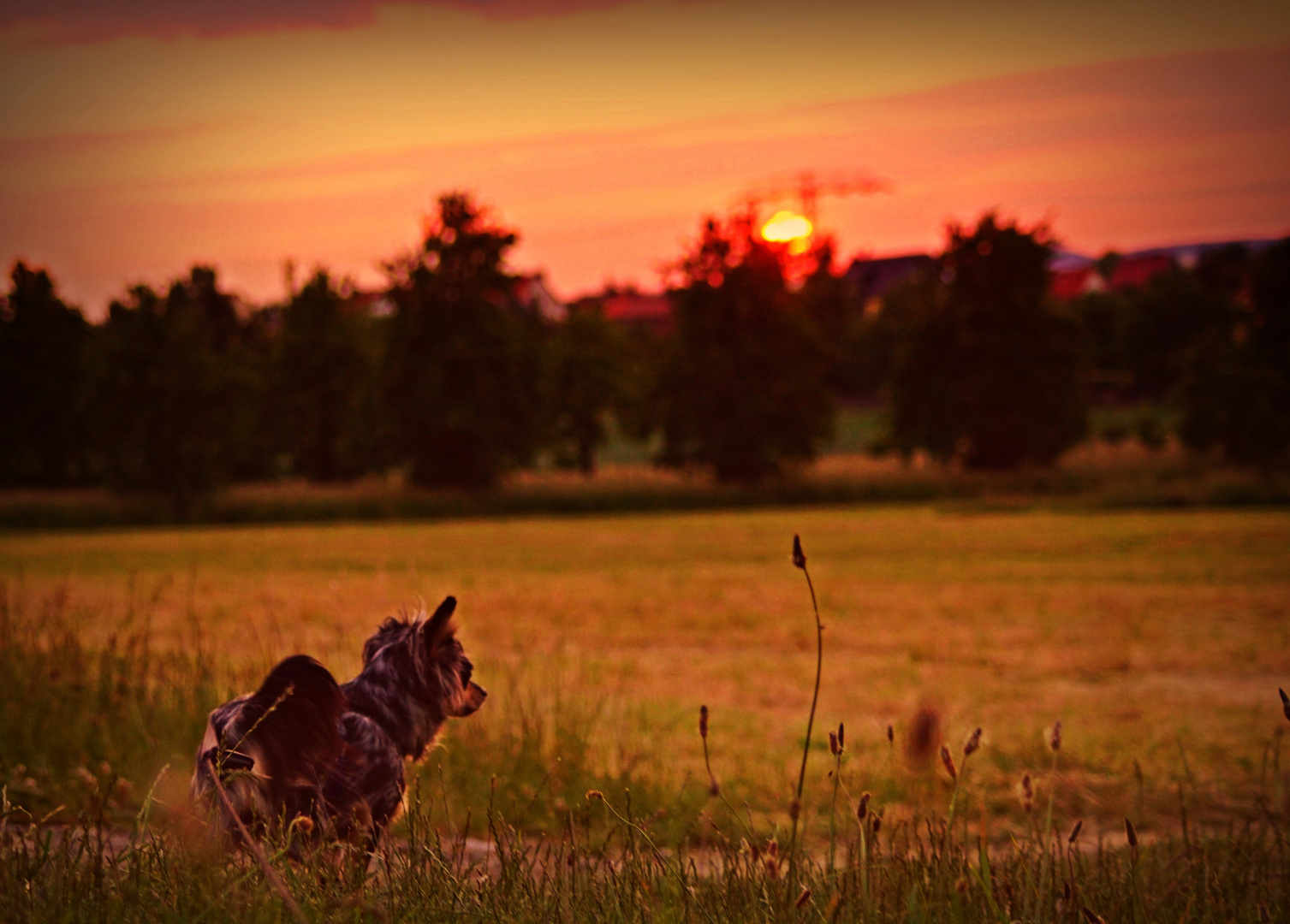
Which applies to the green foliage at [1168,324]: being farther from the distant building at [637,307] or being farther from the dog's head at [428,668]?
the distant building at [637,307]

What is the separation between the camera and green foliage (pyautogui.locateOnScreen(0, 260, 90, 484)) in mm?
33438

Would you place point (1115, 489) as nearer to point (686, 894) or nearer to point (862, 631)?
point (862, 631)

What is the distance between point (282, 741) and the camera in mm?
3475

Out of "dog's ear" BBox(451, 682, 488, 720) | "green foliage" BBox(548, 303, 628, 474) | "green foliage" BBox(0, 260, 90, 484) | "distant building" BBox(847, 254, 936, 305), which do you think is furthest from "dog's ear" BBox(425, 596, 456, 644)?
"distant building" BBox(847, 254, 936, 305)

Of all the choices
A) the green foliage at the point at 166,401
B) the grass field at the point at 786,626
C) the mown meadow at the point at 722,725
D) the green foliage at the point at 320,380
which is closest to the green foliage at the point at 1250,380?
the grass field at the point at 786,626

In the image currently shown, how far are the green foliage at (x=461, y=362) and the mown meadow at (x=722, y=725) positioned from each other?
1081 centimetres

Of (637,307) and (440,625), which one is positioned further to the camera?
(637,307)

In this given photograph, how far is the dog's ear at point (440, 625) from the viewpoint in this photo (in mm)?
3613

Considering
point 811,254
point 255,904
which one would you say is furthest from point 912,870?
point 811,254

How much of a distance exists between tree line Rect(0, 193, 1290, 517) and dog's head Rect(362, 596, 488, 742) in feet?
104

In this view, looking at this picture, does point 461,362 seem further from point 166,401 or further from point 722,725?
point 722,725

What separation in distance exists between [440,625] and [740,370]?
1334 inches

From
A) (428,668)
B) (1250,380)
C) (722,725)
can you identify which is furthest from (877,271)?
(428,668)

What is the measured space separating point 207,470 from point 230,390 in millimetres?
2441
